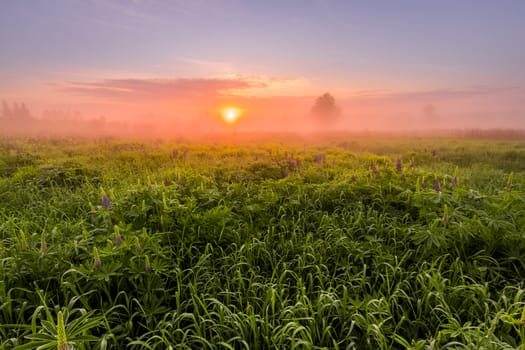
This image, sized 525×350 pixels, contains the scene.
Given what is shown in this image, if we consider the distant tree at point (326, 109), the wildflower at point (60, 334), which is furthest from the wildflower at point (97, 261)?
the distant tree at point (326, 109)

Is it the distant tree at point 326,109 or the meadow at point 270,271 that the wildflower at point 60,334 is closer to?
the meadow at point 270,271

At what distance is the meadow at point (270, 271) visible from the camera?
233cm

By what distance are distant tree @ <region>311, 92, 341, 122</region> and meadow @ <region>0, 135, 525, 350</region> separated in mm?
66036

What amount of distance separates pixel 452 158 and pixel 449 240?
1113cm

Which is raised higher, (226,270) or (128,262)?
(128,262)

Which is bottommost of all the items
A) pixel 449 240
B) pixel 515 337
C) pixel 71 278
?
pixel 515 337

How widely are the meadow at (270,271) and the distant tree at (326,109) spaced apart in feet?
217

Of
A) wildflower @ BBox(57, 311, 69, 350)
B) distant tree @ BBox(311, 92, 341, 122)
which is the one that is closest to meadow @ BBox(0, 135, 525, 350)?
wildflower @ BBox(57, 311, 69, 350)

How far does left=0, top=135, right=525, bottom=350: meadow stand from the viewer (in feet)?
7.65

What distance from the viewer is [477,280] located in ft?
10.1

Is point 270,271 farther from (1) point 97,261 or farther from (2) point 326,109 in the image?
(2) point 326,109

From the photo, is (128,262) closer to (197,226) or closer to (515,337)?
(197,226)

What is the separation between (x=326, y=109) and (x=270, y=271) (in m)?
69.3

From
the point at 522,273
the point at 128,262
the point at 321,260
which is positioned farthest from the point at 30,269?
the point at 522,273
